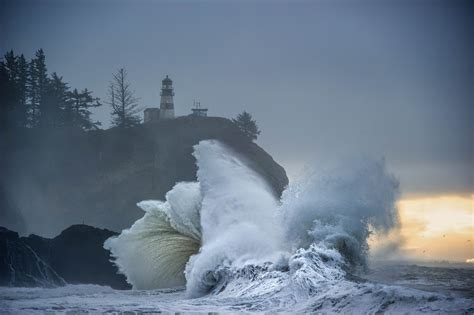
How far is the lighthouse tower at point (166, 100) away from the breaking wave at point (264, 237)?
35.9 meters

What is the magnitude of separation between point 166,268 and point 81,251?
6.75 meters

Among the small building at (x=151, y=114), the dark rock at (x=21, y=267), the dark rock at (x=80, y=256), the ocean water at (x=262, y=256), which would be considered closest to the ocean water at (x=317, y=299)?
the ocean water at (x=262, y=256)

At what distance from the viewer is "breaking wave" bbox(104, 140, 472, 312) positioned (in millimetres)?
14367

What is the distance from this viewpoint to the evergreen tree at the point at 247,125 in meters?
A: 59.3

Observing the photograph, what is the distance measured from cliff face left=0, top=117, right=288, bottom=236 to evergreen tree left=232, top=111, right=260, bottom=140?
1.98 meters

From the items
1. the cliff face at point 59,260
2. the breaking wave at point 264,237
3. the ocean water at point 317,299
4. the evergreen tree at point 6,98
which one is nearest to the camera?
the ocean water at point 317,299

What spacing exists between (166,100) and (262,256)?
4574 cm

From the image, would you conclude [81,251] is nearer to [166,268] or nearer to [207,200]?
[166,268]

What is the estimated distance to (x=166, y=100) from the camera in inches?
2443

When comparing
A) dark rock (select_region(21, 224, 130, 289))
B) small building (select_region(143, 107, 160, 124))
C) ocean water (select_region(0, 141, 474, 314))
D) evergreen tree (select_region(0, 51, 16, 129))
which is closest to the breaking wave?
ocean water (select_region(0, 141, 474, 314))

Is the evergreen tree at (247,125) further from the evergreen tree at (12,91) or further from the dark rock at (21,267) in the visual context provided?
the dark rock at (21,267)

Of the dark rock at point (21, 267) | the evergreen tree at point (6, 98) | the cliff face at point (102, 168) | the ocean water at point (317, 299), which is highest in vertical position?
the evergreen tree at point (6, 98)

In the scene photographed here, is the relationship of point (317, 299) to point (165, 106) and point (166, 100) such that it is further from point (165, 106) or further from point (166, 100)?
point (166, 100)

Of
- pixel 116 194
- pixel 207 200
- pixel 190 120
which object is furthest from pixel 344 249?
pixel 190 120
